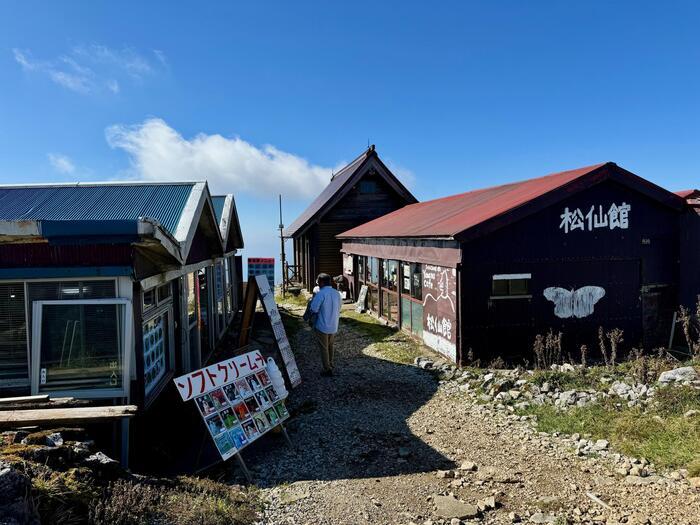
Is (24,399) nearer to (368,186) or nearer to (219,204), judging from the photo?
(219,204)

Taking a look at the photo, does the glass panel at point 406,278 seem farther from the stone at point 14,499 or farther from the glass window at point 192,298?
the stone at point 14,499

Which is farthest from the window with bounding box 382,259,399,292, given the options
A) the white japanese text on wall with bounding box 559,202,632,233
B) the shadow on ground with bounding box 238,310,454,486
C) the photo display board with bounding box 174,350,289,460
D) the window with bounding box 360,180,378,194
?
the window with bounding box 360,180,378,194

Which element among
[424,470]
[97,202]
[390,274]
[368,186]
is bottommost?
[424,470]

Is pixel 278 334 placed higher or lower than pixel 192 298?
lower

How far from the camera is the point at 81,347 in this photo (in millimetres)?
6215

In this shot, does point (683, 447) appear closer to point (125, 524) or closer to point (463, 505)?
point (463, 505)

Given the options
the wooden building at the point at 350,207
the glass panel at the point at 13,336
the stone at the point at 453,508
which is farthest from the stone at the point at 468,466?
the wooden building at the point at 350,207

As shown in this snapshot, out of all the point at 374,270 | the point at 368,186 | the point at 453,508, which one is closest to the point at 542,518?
the point at 453,508

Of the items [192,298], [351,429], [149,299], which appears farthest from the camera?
[192,298]

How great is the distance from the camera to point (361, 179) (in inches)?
968

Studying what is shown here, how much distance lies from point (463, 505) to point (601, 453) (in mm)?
2240

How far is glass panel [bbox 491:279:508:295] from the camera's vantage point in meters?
10.6

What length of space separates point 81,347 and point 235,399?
205 centimetres

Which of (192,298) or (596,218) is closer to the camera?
(192,298)
